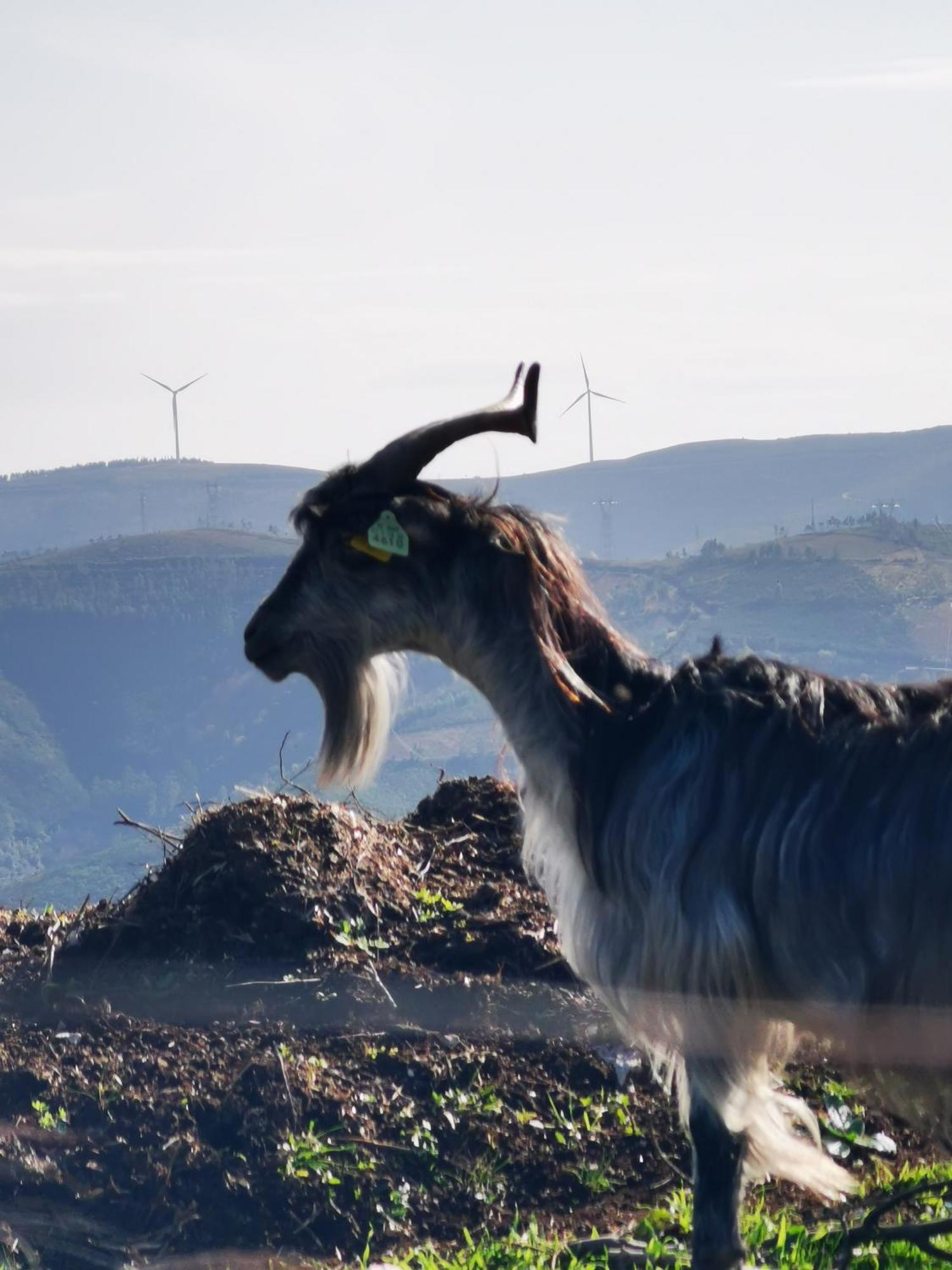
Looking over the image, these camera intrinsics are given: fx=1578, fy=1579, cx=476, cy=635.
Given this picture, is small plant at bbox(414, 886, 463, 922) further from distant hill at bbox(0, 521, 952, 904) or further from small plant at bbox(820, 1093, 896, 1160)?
distant hill at bbox(0, 521, 952, 904)

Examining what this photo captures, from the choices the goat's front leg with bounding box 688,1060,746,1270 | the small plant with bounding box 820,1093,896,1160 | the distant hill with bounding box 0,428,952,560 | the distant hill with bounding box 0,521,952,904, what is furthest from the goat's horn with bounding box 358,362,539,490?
the distant hill with bounding box 0,428,952,560

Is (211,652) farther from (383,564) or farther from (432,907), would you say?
(383,564)

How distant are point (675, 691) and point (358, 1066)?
84.8 inches

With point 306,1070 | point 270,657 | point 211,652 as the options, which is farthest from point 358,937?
point 211,652

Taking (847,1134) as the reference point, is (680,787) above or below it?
above

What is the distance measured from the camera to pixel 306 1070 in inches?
238

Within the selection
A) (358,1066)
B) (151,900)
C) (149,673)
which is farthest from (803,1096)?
(149,673)

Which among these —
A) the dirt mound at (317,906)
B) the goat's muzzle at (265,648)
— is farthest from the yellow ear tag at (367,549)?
the dirt mound at (317,906)

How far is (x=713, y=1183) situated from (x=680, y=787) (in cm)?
124

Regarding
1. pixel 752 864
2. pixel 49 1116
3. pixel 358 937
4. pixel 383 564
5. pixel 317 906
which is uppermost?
pixel 383 564

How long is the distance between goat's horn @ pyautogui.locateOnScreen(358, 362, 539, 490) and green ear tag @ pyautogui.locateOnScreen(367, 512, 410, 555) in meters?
0.17

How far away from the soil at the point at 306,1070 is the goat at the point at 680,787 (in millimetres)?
917

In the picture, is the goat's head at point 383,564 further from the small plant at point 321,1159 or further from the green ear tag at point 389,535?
the small plant at point 321,1159

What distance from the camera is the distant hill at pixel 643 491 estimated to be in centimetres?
12512
